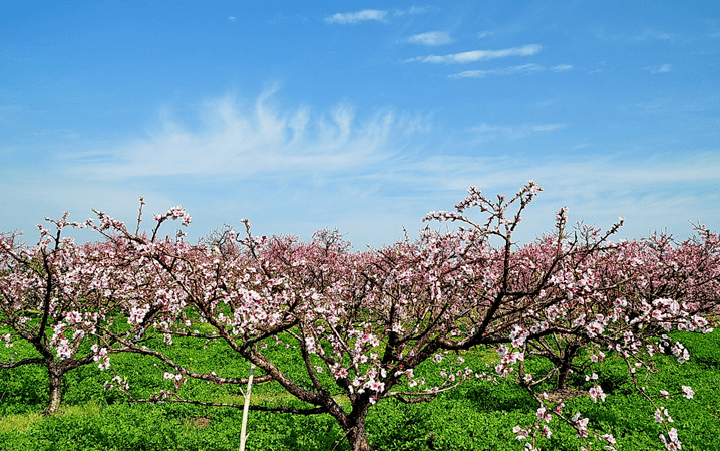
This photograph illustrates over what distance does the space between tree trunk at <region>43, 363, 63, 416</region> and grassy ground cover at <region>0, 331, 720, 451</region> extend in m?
0.25

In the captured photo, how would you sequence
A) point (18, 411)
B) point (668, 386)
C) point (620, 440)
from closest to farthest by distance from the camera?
point (620, 440) < point (18, 411) < point (668, 386)

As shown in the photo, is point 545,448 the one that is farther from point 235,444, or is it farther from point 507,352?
point 235,444

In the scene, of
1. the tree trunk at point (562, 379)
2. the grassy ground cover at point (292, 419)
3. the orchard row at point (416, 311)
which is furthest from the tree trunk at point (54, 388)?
the tree trunk at point (562, 379)

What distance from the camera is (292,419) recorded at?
32.2 feet

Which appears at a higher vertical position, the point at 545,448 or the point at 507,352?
the point at 507,352

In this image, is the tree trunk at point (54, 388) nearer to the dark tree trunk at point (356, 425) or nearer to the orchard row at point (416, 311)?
the orchard row at point (416, 311)

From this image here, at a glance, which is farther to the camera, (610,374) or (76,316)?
(610,374)

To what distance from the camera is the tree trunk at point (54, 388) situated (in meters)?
9.97

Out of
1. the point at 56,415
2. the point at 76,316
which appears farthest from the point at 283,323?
the point at 56,415

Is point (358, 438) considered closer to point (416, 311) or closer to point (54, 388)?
point (416, 311)

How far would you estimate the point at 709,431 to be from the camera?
972 centimetres

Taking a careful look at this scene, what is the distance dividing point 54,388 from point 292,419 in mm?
5814

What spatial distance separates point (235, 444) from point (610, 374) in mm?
11342

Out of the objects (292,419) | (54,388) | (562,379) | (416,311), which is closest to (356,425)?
(416,311)
